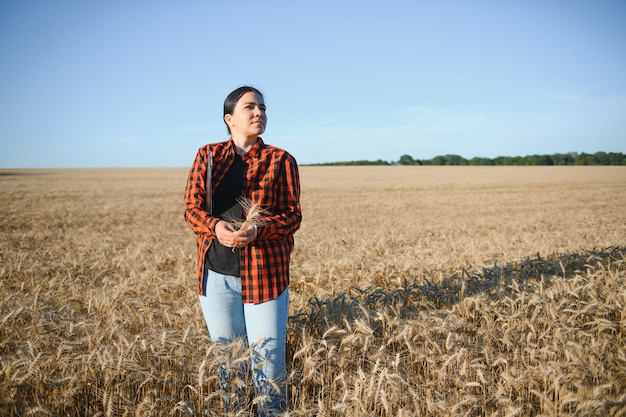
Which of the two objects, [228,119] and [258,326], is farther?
[228,119]

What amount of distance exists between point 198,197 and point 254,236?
50 cm

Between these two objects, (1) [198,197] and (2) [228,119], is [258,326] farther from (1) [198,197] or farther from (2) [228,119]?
(2) [228,119]

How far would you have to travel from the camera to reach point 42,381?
217 cm

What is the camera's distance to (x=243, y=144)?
7.79 ft

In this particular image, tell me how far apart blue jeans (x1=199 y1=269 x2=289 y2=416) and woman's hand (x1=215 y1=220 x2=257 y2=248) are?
0.96 ft

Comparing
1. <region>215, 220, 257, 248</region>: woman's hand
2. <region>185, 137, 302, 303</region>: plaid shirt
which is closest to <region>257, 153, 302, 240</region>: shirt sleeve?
<region>185, 137, 302, 303</region>: plaid shirt

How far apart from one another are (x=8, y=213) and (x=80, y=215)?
2795 mm

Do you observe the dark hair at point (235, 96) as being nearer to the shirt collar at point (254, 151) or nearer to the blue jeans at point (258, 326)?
the shirt collar at point (254, 151)

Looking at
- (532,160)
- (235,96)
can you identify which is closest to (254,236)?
(235,96)

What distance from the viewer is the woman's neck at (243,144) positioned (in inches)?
93.0

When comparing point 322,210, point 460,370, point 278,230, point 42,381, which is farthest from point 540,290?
point 322,210

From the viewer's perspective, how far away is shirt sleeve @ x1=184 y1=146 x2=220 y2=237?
224 centimetres

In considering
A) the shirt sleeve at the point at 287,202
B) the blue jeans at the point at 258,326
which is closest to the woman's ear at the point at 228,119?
the shirt sleeve at the point at 287,202

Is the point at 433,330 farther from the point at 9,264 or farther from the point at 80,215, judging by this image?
the point at 80,215
